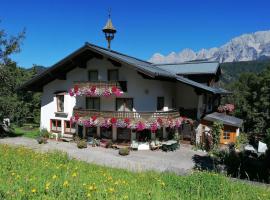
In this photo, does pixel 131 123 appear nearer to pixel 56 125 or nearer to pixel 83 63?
pixel 83 63

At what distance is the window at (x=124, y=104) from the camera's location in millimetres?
29016

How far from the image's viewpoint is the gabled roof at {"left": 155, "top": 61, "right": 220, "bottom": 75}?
116 feet

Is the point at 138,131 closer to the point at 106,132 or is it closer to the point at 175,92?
the point at 106,132

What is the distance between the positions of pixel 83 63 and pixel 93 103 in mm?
4305

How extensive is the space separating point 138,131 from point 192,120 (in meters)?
6.04

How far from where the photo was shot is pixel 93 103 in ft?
102

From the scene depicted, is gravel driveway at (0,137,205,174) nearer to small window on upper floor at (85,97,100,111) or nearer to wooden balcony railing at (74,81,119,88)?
small window on upper floor at (85,97,100,111)

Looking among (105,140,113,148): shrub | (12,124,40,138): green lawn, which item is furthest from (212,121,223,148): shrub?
(12,124,40,138): green lawn

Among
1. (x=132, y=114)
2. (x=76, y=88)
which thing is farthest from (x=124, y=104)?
(x=76, y=88)

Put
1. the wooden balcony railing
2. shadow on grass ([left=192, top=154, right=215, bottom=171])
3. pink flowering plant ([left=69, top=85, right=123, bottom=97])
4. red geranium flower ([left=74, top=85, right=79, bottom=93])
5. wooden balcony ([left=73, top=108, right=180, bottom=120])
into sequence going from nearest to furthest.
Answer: shadow on grass ([left=192, top=154, right=215, bottom=171]), wooden balcony ([left=73, top=108, right=180, bottom=120]), pink flowering plant ([left=69, top=85, right=123, bottom=97]), the wooden balcony railing, red geranium flower ([left=74, top=85, right=79, bottom=93])

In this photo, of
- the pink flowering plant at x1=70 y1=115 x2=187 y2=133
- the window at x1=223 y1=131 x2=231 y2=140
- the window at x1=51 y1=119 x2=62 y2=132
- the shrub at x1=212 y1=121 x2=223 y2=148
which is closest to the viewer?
the pink flowering plant at x1=70 y1=115 x2=187 y2=133

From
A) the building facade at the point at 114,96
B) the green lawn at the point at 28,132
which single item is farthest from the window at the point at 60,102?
the green lawn at the point at 28,132

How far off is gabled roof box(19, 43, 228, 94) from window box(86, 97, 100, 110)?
3753mm

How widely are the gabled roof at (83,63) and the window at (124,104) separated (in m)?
3.68
